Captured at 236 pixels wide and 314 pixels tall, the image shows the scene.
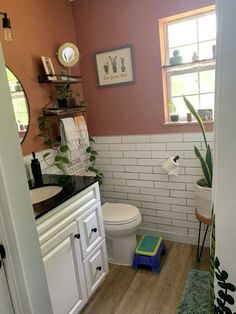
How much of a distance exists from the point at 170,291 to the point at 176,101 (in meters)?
Result: 1.60

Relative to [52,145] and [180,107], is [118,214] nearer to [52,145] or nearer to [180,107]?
[52,145]

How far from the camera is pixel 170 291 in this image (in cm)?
184

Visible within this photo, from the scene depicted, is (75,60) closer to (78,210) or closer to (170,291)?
(78,210)

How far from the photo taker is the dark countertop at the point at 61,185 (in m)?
1.41

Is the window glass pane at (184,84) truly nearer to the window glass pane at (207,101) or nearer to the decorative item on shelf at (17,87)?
the window glass pane at (207,101)

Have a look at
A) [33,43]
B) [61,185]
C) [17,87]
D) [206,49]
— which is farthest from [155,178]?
[33,43]

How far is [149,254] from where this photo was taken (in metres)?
2.06

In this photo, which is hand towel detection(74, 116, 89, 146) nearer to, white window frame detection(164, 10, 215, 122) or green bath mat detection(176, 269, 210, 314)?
white window frame detection(164, 10, 215, 122)

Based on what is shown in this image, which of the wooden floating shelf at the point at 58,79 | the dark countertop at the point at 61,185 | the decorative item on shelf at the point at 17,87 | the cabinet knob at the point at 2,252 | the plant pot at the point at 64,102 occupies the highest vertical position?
the wooden floating shelf at the point at 58,79

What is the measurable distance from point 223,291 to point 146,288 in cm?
129

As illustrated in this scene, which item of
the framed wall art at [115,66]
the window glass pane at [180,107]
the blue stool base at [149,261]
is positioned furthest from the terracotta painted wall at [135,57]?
the blue stool base at [149,261]

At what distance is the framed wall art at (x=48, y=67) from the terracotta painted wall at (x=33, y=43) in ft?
0.19

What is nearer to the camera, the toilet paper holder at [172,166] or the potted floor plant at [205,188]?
the potted floor plant at [205,188]

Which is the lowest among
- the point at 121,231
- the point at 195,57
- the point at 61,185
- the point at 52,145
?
the point at 121,231
